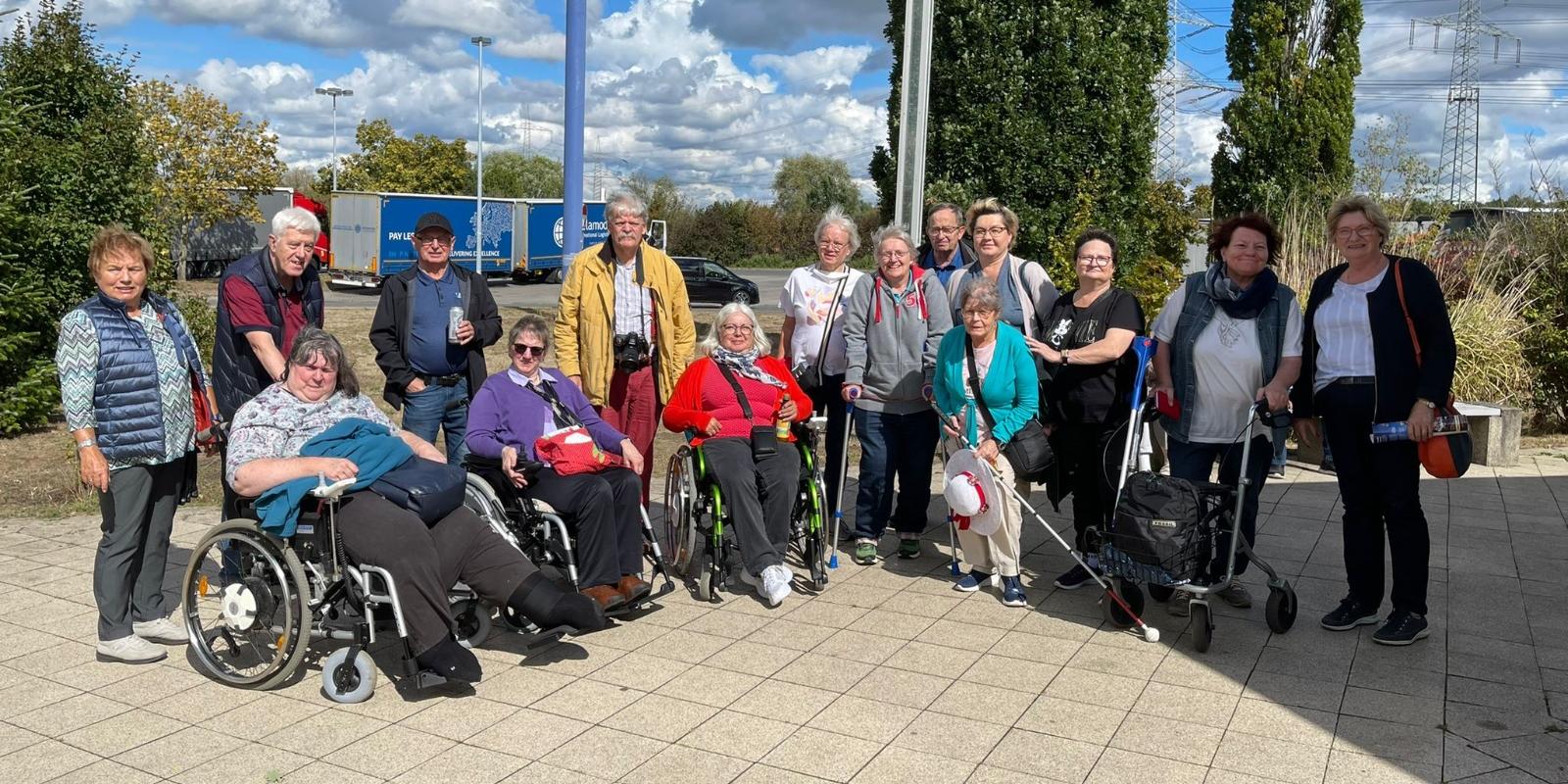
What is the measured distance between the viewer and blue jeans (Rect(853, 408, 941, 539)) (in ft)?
19.2

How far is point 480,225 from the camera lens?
33125 millimetres

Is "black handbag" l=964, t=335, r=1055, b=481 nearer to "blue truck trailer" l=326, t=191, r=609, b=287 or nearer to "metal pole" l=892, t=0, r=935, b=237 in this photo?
"metal pole" l=892, t=0, r=935, b=237

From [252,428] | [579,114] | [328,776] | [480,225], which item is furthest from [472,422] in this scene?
[480,225]

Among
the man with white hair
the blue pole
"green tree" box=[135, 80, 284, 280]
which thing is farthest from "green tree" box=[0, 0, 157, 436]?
"green tree" box=[135, 80, 284, 280]

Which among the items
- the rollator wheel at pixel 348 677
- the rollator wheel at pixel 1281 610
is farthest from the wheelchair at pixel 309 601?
the rollator wheel at pixel 1281 610

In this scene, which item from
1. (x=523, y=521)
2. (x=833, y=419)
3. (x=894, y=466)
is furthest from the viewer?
(x=833, y=419)

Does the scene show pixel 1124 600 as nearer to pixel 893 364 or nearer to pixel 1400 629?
pixel 1400 629

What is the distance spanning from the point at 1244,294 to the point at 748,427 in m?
2.24

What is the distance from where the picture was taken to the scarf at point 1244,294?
15.7 ft

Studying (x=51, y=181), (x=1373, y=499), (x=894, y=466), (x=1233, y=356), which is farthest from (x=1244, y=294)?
(x=51, y=181)

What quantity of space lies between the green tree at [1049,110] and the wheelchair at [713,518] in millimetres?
5500

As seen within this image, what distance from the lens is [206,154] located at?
97.8 ft

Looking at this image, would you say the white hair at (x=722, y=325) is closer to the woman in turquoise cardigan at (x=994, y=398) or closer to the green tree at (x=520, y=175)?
the woman in turquoise cardigan at (x=994, y=398)

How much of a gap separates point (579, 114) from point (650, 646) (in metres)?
4.24
